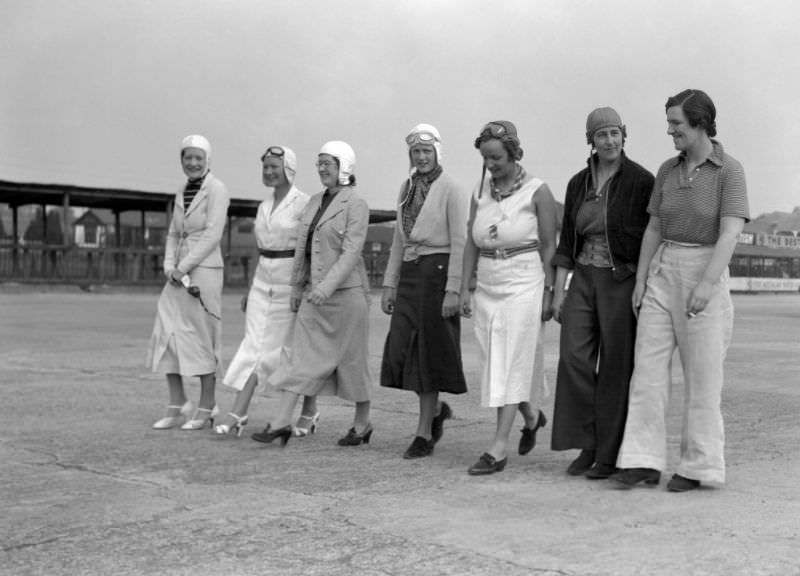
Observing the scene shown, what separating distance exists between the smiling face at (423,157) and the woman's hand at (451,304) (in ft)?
2.43

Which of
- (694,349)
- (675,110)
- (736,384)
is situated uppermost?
(675,110)

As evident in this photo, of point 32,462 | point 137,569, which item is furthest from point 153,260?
point 137,569

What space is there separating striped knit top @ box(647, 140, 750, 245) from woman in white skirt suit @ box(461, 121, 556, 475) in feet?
2.54

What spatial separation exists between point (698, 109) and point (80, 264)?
34.4 m

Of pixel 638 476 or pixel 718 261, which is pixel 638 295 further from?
pixel 638 476

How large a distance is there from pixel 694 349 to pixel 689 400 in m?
0.24

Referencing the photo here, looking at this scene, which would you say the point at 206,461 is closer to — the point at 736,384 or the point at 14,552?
the point at 14,552

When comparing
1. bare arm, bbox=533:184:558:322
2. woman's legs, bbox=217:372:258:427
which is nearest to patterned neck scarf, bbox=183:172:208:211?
woman's legs, bbox=217:372:258:427

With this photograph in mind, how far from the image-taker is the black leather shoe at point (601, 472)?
567 centimetres

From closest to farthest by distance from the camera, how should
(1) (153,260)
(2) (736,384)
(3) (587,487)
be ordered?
(3) (587,487)
(2) (736,384)
(1) (153,260)

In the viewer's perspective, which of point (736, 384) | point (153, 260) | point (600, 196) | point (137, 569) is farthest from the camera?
point (153, 260)

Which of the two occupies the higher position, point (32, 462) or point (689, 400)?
point (689, 400)

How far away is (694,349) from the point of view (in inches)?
215

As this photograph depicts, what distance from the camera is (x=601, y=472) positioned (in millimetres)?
5688
